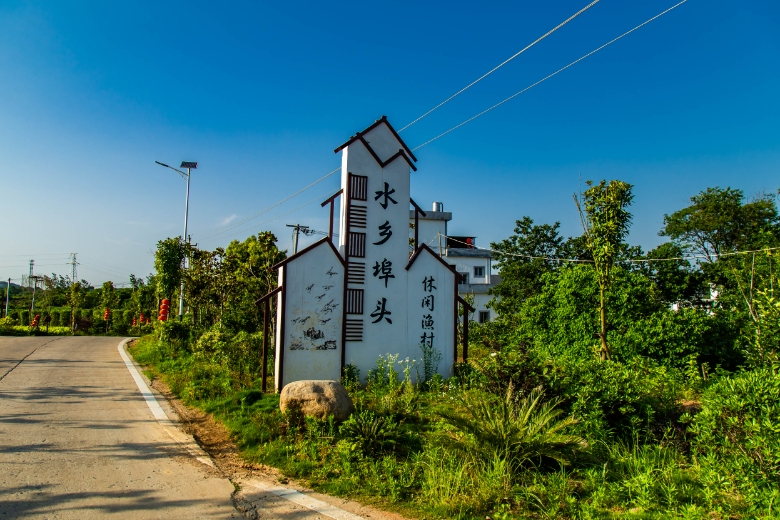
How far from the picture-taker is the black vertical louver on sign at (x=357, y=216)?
34.6 ft

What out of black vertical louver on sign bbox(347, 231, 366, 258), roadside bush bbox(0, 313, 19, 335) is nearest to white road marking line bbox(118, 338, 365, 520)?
black vertical louver on sign bbox(347, 231, 366, 258)

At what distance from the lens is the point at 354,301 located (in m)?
10.4

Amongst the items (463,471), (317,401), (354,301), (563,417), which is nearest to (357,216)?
(354,301)

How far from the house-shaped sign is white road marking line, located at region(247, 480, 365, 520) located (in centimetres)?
387

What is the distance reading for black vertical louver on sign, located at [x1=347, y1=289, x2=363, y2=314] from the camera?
10.3 m

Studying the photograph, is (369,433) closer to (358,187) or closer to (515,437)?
(515,437)

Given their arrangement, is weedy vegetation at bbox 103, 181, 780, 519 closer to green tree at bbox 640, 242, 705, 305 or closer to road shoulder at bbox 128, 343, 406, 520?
road shoulder at bbox 128, 343, 406, 520

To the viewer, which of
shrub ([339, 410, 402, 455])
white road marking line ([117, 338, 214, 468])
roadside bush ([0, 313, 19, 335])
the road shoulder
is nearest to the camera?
the road shoulder

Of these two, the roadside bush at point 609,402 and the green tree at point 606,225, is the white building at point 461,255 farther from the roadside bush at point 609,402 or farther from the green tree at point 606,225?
the roadside bush at point 609,402

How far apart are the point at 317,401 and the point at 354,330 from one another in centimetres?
300

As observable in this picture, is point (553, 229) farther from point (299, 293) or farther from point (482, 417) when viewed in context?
point (482, 417)

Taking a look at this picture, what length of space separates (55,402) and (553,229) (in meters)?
20.0

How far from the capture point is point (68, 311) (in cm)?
3700

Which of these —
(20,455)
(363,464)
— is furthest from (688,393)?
(20,455)
